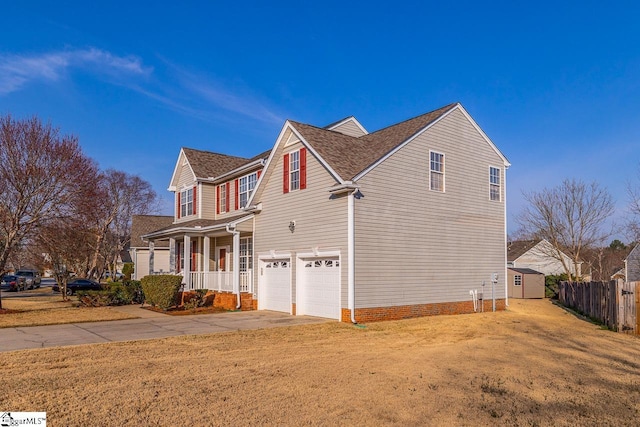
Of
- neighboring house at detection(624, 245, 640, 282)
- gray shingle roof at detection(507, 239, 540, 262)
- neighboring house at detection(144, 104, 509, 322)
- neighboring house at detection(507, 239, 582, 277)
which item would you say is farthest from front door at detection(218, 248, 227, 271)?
neighboring house at detection(624, 245, 640, 282)

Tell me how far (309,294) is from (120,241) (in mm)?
41621

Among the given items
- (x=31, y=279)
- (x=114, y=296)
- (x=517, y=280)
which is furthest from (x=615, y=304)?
(x=31, y=279)

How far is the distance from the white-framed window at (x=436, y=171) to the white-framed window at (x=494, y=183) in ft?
10.9

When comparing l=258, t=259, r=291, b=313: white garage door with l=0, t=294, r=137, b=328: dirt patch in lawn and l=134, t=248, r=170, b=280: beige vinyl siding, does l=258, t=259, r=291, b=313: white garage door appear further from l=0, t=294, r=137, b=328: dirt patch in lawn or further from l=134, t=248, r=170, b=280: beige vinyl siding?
l=134, t=248, r=170, b=280: beige vinyl siding

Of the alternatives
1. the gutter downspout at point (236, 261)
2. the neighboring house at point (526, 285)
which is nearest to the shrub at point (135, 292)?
the gutter downspout at point (236, 261)

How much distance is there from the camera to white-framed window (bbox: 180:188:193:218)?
1098 inches

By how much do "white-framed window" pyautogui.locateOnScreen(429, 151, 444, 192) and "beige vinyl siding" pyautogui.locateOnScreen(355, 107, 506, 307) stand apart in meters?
0.22

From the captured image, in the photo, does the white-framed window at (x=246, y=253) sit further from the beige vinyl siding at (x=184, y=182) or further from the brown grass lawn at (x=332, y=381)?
the brown grass lawn at (x=332, y=381)

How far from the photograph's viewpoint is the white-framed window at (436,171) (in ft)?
62.4

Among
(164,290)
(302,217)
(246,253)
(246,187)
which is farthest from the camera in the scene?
(246,187)

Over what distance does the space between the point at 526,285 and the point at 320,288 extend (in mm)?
22845

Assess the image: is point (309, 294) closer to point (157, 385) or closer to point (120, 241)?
point (157, 385)

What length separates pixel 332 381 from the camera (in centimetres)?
817

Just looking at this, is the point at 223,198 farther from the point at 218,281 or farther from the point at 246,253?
the point at 218,281
